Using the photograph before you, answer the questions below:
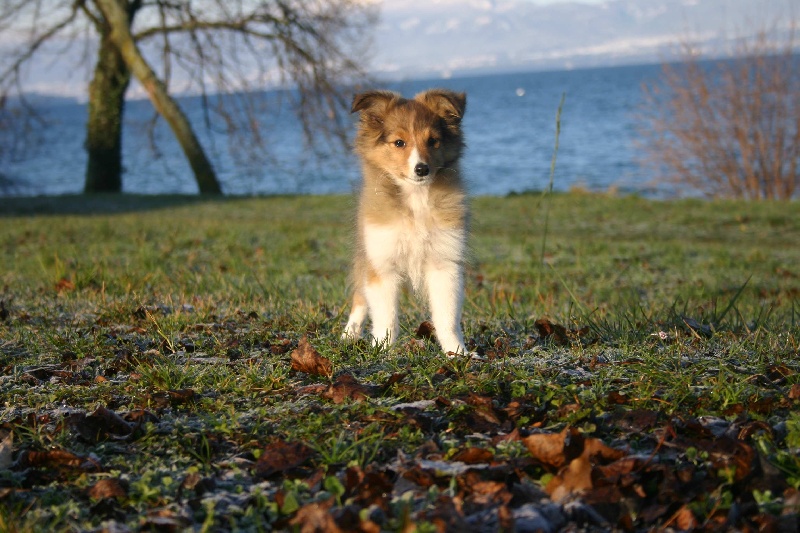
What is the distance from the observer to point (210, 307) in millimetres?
6352

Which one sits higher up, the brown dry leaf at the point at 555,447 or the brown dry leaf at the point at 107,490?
the brown dry leaf at the point at 555,447

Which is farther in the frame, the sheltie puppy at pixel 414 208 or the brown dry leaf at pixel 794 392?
the sheltie puppy at pixel 414 208

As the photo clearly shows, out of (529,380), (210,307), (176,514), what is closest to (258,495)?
(176,514)

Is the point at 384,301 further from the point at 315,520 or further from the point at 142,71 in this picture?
the point at 142,71

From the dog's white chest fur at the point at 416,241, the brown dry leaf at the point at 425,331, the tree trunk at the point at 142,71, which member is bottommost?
the brown dry leaf at the point at 425,331

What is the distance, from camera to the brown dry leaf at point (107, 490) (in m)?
3.05

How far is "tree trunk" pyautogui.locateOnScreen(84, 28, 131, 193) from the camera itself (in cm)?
2633

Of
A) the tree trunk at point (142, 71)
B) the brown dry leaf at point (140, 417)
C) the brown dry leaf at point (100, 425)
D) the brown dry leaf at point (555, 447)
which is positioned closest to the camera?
the brown dry leaf at point (555, 447)

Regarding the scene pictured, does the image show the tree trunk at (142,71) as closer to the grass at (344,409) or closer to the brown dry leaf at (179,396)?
the grass at (344,409)

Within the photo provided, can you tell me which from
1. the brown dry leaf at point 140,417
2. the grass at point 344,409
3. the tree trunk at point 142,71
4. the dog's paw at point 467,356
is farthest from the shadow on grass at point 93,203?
the brown dry leaf at point 140,417

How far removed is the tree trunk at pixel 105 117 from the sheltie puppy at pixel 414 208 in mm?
23396

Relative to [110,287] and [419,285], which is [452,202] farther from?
[110,287]

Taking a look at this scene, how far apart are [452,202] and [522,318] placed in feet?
4.61

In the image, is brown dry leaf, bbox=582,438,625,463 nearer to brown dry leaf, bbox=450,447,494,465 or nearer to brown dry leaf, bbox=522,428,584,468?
brown dry leaf, bbox=522,428,584,468
